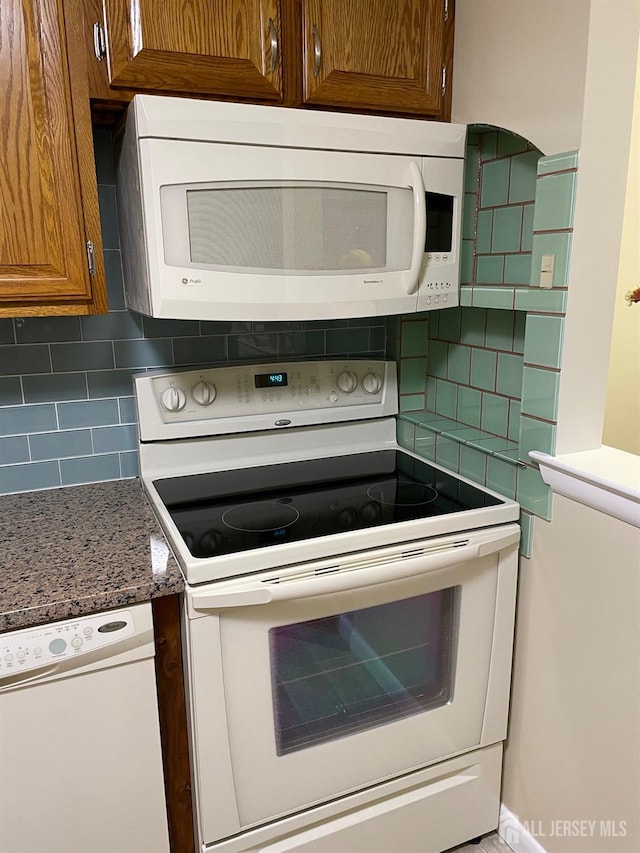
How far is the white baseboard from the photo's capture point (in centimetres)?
156

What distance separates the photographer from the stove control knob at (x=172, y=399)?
5.39 ft

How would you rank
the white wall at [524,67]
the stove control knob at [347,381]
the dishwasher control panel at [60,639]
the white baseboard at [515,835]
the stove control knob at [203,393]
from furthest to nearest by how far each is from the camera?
the stove control knob at [347,381]
the stove control knob at [203,393]
the white baseboard at [515,835]
the white wall at [524,67]
the dishwasher control panel at [60,639]

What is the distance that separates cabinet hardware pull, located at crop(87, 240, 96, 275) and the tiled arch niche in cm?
88

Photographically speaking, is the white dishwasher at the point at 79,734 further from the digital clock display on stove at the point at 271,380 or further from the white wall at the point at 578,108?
the white wall at the point at 578,108

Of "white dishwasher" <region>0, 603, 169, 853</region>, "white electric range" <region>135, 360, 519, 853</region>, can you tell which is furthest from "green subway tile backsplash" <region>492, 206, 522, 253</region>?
"white dishwasher" <region>0, 603, 169, 853</region>

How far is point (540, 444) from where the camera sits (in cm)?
141

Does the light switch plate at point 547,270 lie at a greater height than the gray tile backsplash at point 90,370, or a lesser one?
greater

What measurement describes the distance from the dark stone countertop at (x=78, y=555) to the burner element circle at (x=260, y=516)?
16cm

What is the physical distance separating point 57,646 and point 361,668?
660 mm

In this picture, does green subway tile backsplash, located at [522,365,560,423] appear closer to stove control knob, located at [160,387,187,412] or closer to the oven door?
the oven door

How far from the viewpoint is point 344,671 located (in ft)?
4.65

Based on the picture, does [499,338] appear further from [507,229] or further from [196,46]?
[196,46]

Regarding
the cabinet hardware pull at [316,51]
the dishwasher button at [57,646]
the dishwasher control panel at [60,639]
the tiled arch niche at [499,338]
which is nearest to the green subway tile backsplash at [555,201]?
the tiled arch niche at [499,338]

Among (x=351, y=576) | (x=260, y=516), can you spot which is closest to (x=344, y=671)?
(x=351, y=576)
